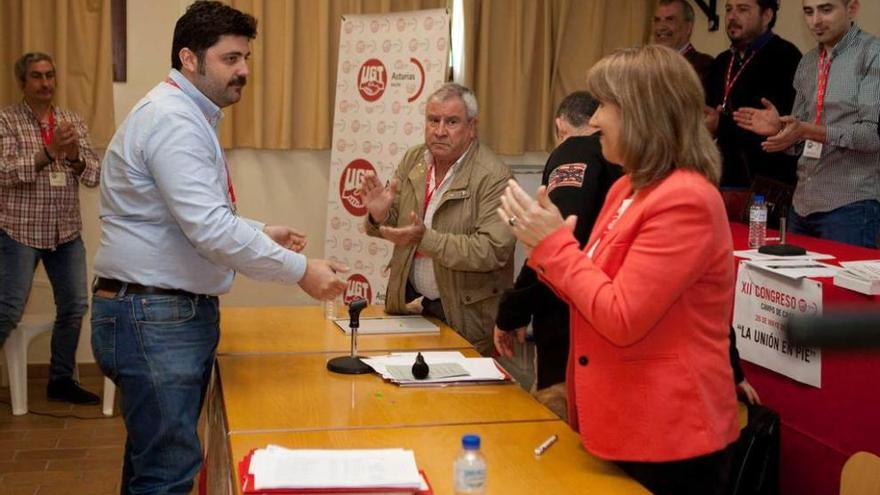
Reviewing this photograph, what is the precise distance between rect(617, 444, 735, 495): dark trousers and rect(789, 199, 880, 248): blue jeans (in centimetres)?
222

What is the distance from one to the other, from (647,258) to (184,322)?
1276 millimetres

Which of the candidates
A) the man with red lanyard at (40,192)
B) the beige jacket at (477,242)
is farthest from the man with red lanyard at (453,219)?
the man with red lanyard at (40,192)

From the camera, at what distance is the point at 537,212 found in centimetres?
186

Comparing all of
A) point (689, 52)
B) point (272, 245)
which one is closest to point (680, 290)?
point (272, 245)

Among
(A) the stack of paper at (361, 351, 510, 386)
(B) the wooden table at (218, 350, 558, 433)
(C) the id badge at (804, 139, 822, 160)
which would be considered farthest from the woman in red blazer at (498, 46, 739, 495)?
(C) the id badge at (804, 139, 822, 160)

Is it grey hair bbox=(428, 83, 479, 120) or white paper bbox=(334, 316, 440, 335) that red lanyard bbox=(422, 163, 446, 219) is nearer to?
grey hair bbox=(428, 83, 479, 120)

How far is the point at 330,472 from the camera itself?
5.85 ft

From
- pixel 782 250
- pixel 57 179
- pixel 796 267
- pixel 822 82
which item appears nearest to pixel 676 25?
pixel 822 82

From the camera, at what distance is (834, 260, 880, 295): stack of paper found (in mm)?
2646

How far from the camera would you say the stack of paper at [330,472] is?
1.71 meters

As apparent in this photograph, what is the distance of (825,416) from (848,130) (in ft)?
4.41

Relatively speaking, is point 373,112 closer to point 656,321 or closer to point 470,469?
point 656,321

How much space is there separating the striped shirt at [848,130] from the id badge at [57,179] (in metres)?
3.57

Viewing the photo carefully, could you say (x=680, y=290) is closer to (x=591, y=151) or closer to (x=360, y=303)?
(x=591, y=151)
